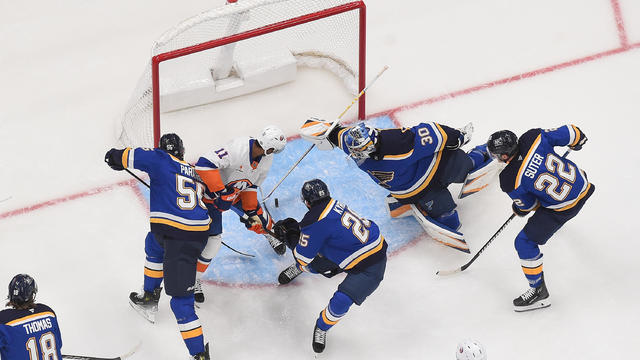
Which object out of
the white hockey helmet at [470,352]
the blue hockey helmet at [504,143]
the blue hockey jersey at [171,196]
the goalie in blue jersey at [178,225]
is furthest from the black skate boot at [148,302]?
the blue hockey helmet at [504,143]

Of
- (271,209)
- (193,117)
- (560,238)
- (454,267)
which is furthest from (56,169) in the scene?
(560,238)

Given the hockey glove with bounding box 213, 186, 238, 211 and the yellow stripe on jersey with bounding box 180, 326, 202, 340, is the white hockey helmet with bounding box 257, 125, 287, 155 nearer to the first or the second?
the hockey glove with bounding box 213, 186, 238, 211

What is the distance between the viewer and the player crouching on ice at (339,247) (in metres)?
4.87

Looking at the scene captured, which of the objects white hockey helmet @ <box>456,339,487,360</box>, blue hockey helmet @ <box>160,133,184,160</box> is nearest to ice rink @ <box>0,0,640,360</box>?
blue hockey helmet @ <box>160,133,184,160</box>

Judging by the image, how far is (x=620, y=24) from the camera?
699cm

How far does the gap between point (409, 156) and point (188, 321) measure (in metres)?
1.51

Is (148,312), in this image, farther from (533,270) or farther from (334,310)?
Answer: (533,270)

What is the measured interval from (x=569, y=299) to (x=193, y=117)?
2652mm

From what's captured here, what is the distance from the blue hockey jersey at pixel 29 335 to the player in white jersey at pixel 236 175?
3.09 ft

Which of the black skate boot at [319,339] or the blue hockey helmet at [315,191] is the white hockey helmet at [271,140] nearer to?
the blue hockey helmet at [315,191]

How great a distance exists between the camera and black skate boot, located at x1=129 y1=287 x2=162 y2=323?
5238 millimetres

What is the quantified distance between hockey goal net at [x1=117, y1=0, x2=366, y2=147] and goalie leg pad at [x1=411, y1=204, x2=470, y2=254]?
42.6 inches

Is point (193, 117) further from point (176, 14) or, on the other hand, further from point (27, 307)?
point (27, 307)

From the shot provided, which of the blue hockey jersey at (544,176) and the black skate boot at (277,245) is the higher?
the blue hockey jersey at (544,176)
